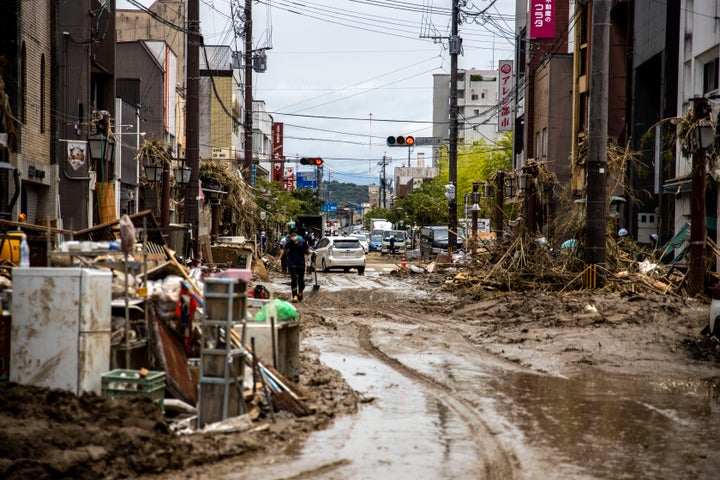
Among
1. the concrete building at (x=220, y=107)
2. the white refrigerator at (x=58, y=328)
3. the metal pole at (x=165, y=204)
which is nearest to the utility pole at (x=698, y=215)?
the white refrigerator at (x=58, y=328)

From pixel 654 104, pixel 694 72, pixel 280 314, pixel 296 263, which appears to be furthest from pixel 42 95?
pixel 654 104

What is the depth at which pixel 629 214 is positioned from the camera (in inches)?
1389

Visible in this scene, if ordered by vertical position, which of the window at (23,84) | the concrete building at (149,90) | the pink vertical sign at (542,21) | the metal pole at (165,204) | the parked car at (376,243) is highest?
the pink vertical sign at (542,21)

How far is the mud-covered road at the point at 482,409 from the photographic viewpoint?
6.98 m

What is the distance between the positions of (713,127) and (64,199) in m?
18.6

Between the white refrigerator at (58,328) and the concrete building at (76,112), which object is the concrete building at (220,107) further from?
the white refrigerator at (58,328)

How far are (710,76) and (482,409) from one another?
20595mm

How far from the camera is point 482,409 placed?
9.52m

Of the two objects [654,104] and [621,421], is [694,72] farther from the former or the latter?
[621,421]

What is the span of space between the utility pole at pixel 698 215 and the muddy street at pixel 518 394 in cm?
97

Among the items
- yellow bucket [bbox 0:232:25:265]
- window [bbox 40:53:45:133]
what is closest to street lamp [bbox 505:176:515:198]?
window [bbox 40:53:45:133]

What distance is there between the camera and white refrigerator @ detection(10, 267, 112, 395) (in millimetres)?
8086

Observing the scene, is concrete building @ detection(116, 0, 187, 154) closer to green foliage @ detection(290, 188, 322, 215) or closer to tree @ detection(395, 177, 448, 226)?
tree @ detection(395, 177, 448, 226)

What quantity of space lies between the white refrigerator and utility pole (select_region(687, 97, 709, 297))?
1262 cm
